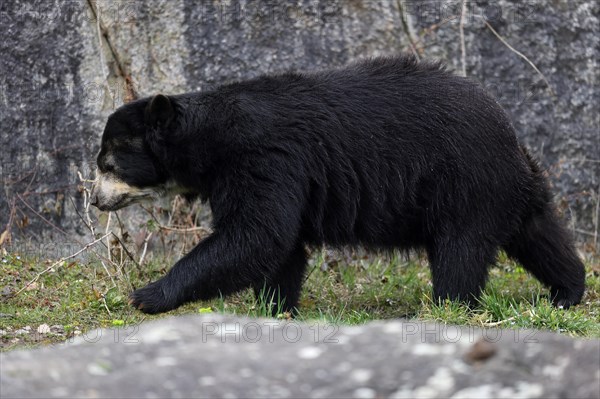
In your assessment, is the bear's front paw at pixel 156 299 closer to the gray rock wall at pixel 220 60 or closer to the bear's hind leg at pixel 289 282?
the bear's hind leg at pixel 289 282

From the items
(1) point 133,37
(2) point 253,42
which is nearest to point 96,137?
(1) point 133,37

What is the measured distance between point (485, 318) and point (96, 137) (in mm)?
4453

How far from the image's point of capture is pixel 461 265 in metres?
6.65

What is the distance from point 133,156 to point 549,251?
3.19 meters

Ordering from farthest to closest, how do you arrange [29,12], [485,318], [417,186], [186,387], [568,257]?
[29,12] → [568,257] → [417,186] → [485,318] → [186,387]

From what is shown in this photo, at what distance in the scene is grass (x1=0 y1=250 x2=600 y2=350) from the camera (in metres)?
6.16

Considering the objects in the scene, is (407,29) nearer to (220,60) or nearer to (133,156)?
(220,60)

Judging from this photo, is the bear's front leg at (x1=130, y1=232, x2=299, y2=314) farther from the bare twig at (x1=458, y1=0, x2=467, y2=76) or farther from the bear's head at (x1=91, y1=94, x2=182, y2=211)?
the bare twig at (x1=458, y1=0, x2=467, y2=76)

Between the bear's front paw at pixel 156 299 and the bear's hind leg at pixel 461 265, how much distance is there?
1.86 m

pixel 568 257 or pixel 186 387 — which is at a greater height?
pixel 186 387

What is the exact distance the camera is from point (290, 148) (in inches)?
252

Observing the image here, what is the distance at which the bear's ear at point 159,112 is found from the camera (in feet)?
21.4

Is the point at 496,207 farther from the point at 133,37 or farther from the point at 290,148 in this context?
the point at 133,37

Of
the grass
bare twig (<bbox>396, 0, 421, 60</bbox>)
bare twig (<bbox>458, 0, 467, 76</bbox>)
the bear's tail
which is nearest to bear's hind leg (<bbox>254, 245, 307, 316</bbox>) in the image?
the grass
